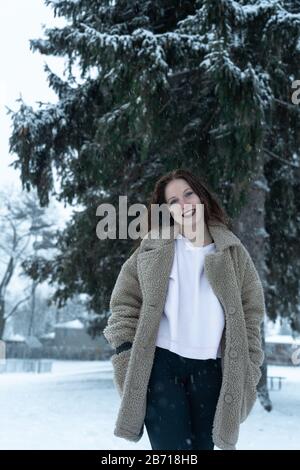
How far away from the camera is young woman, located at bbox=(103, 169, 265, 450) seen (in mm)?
2291

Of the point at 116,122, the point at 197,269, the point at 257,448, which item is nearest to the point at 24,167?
the point at 116,122

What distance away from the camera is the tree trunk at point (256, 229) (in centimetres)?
876

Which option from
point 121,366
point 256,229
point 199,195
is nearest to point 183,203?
point 199,195

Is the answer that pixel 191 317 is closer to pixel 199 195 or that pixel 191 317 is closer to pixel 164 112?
pixel 199 195

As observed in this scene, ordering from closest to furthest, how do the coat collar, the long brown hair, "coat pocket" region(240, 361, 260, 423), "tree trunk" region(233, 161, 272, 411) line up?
1. "coat pocket" region(240, 361, 260, 423)
2. the coat collar
3. the long brown hair
4. "tree trunk" region(233, 161, 272, 411)

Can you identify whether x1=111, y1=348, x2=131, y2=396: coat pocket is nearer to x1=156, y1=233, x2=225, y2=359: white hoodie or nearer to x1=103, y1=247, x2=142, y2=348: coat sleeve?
x1=103, y1=247, x2=142, y2=348: coat sleeve

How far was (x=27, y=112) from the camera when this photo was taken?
8.76 metres

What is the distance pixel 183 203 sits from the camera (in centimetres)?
266

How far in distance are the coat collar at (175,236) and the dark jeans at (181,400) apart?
53cm

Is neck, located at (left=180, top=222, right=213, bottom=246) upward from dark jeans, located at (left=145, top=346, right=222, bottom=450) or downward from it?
upward

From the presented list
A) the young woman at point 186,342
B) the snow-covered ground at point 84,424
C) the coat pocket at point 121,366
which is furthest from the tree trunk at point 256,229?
the coat pocket at point 121,366

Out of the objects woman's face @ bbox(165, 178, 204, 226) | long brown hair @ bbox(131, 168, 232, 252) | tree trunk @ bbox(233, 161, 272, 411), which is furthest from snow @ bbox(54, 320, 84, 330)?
woman's face @ bbox(165, 178, 204, 226)

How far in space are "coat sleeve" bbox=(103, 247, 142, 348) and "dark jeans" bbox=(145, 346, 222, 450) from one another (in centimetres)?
18

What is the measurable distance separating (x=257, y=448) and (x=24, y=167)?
19.0 ft
